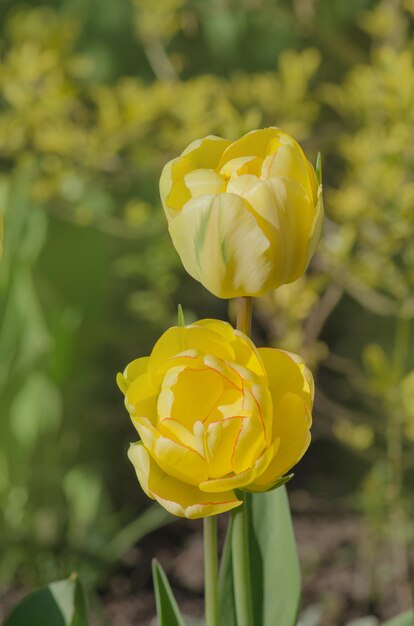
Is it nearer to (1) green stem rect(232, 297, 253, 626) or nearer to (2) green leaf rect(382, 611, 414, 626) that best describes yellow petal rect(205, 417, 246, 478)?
(1) green stem rect(232, 297, 253, 626)

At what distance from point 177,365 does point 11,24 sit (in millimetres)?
1484

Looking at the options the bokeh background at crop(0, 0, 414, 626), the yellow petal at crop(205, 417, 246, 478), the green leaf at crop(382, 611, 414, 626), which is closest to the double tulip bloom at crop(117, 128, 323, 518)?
the yellow petal at crop(205, 417, 246, 478)

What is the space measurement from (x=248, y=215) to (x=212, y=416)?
89mm

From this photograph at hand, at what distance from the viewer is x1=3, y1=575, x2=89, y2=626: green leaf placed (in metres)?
0.56

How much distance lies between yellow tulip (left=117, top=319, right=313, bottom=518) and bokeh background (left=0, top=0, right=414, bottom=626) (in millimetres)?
603

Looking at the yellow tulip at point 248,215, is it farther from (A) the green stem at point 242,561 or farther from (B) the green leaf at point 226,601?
(B) the green leaf at point 226,601

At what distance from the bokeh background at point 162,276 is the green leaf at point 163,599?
1.79 feet

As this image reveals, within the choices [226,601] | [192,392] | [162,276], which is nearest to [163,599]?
[226,601]

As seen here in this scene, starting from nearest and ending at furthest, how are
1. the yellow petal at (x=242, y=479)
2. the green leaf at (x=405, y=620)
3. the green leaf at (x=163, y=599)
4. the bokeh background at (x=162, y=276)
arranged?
the yellow petal at (x=242, y=479) → the green leaf at (x=163, y=599) → the green leaf at (x=405, y=620) → the bokeh background at (x=162, y=276)

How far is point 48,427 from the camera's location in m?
1.63

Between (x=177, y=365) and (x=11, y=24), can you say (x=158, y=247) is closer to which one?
(x=11, y=24)

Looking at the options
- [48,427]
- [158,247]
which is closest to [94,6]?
[158,247]

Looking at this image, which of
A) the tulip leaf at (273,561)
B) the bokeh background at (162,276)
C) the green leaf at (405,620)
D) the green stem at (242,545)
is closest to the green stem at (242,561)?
the green stem at (242,545)

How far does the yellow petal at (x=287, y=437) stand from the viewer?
0.40 meters
